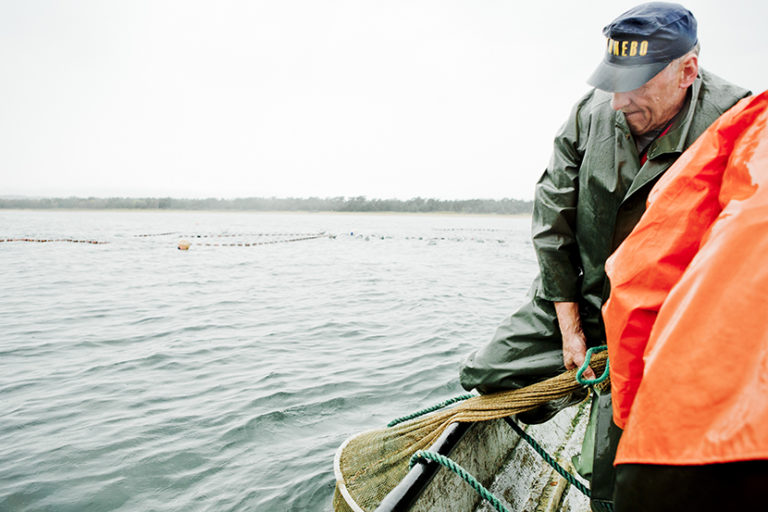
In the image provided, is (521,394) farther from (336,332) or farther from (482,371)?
(336,332)

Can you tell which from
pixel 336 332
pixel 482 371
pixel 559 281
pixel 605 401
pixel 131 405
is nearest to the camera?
pixel 605 401

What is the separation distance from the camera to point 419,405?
594 centimetres

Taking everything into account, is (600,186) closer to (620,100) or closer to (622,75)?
(620,100)

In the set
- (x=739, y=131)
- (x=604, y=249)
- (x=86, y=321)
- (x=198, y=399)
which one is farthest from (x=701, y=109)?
(x=86, y=321)

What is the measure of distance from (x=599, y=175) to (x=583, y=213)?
0.22 m

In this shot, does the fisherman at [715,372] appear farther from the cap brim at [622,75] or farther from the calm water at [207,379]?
the calm water at [207,379]

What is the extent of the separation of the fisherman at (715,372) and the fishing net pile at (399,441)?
148 cm

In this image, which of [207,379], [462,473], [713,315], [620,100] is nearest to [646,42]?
[620,100]

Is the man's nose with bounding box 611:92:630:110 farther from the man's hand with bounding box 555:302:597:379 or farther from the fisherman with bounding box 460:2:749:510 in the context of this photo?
the man's hand with bounding box 555:302:597:379

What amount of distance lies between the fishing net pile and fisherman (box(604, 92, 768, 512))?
148cm

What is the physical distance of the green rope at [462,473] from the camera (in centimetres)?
211

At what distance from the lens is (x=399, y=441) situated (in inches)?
118

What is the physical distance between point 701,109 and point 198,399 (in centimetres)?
593

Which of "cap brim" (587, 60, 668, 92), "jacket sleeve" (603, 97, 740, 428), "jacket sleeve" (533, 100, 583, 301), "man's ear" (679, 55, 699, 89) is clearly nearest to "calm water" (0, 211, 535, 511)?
"jacket sleeve" (533, 100, 583, 301)
